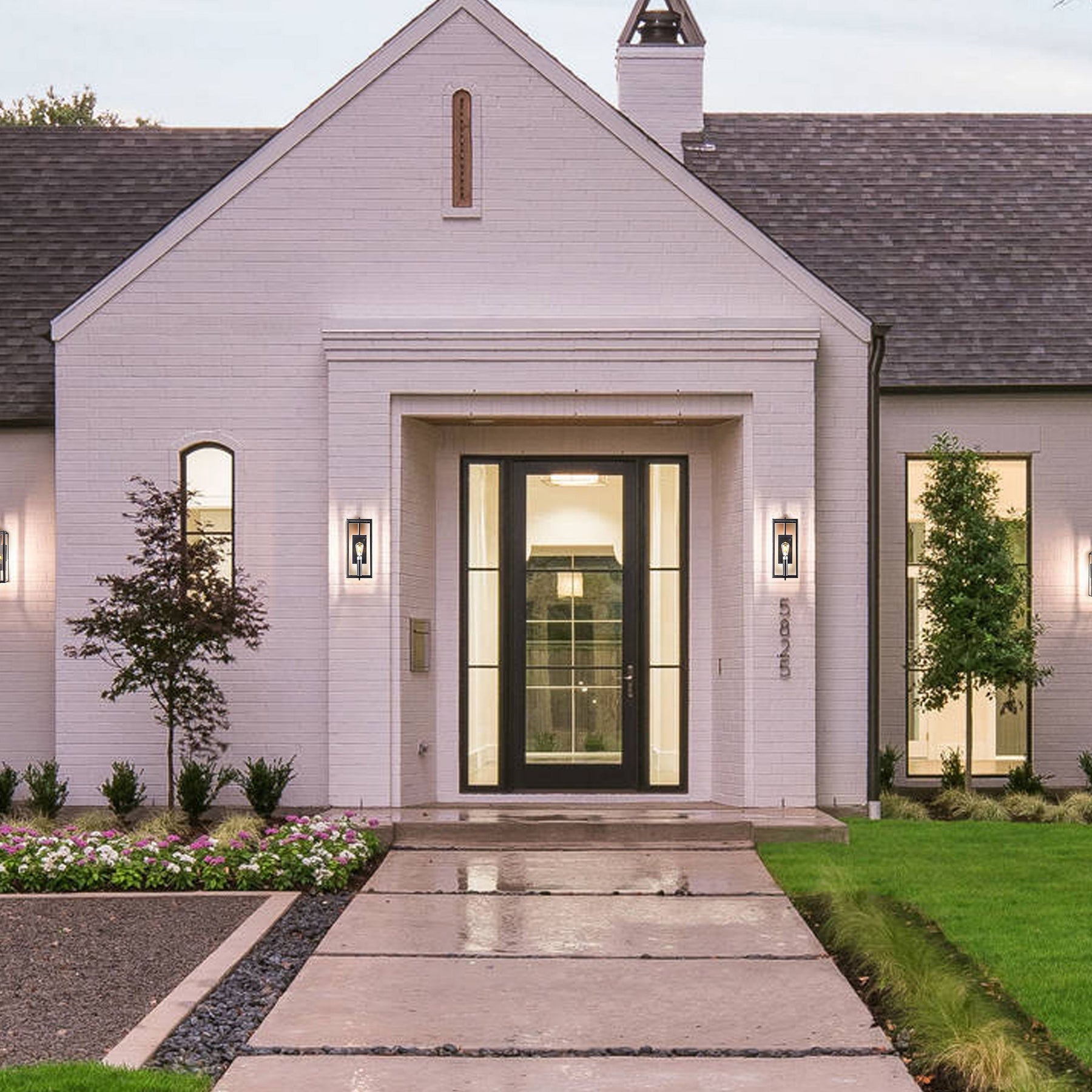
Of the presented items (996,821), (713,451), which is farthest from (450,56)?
(996,821)

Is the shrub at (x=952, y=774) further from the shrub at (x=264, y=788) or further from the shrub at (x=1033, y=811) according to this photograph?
the shrub at (x=264, y=788)

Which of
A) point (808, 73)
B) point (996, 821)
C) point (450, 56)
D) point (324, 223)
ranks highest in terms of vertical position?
point (808, 73)

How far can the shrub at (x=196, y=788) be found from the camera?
1438 cm

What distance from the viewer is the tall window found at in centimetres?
1708

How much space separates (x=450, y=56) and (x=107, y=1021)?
389 inches

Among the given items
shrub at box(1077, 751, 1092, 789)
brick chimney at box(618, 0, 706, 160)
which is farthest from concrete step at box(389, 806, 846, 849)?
brick chimney at box(618, 0, 706, 160)

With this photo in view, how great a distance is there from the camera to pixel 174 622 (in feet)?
45.0

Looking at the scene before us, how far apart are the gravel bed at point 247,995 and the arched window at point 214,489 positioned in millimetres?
5048

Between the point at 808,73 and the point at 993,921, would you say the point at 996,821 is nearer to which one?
the point at 993,921

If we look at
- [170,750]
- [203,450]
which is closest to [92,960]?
[170,750]

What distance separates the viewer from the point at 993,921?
9703 mm

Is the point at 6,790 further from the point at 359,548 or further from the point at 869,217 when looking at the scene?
the point at 869,217

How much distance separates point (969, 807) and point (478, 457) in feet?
17.4

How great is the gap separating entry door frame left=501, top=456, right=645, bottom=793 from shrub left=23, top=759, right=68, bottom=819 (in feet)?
12.5
